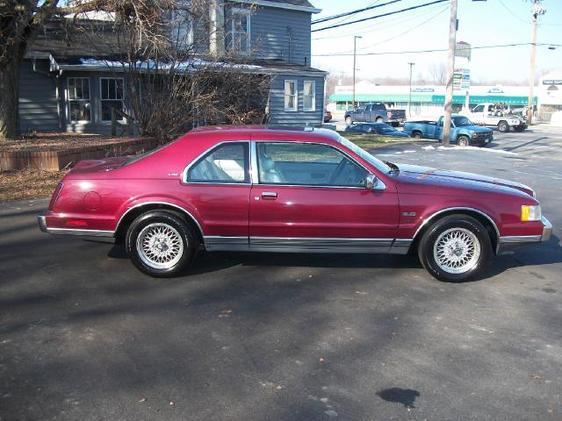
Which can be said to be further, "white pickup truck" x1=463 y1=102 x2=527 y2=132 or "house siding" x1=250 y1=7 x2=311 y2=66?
"white pickup truck" x1=463 y1=102 x2=527 y2=132

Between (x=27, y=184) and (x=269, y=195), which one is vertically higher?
(x=269, y=195)

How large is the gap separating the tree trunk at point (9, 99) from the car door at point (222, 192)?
9.77 meters

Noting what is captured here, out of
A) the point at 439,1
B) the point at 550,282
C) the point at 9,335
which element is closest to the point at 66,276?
the point at 9,335

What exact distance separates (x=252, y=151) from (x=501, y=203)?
2.51 metres

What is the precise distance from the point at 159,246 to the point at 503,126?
146 ft

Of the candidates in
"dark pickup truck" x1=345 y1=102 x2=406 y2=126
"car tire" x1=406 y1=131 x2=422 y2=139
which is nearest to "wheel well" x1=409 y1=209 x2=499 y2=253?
"car tire" x1=406 y1=131 x2=422 y2=139

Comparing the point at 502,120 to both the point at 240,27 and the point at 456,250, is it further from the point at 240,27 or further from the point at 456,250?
the point at 456,250

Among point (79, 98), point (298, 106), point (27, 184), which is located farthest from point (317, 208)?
point (298, 106)

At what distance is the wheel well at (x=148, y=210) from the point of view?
5539 millimetres

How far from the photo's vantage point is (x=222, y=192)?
5500 mm

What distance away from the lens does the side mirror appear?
5.47 meters

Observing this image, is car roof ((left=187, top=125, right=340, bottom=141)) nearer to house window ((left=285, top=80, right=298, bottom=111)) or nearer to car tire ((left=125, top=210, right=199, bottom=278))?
car tire ((left=125, top=210, right=199, bottom=278))

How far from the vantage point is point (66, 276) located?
18.5ft

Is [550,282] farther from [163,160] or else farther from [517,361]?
[163,160]
